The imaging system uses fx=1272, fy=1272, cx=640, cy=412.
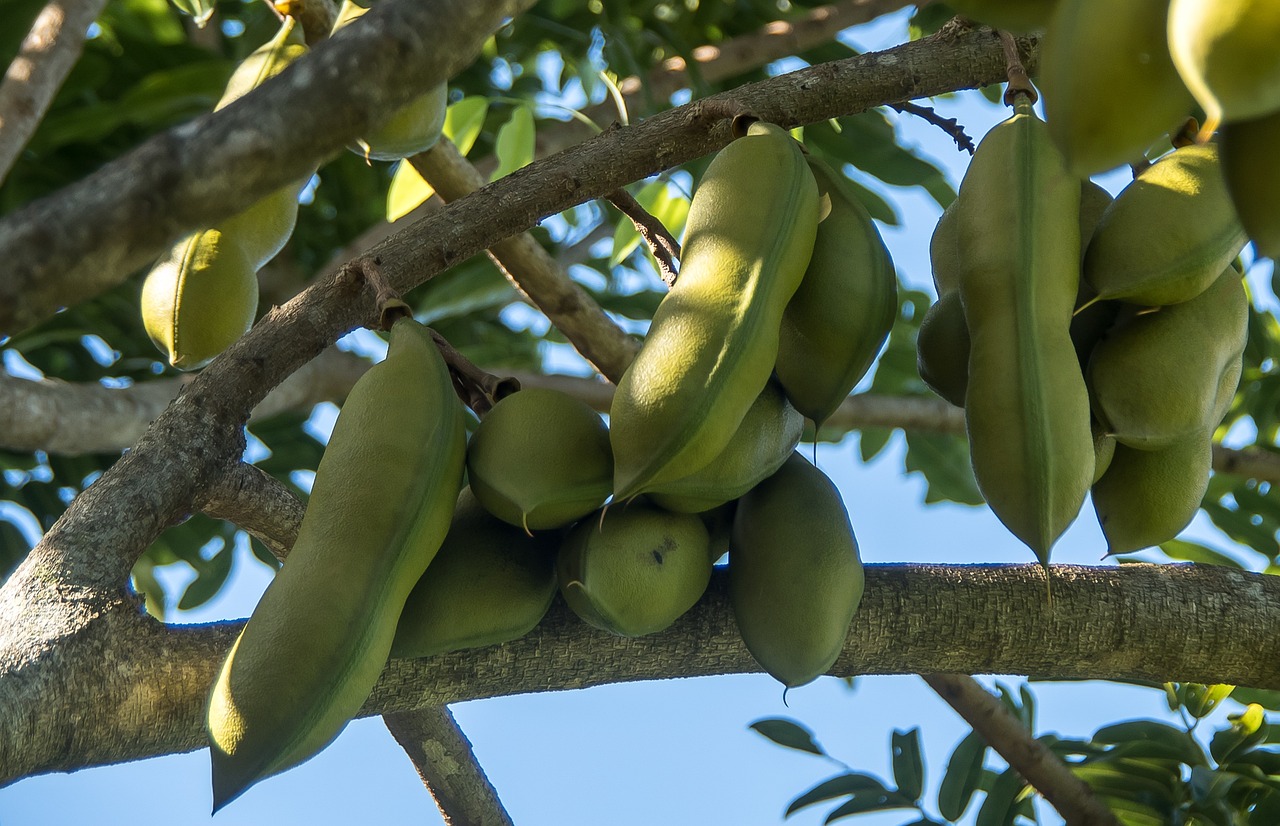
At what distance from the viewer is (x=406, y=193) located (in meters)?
2.29

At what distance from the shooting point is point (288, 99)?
0.47 m

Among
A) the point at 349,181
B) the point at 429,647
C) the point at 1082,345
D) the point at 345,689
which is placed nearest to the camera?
the point at 345,689

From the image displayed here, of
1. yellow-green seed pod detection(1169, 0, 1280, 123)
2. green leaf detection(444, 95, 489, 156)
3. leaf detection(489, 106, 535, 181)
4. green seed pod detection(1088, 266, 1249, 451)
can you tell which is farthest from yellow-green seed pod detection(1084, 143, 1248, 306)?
green leaf detection(444, 95, 489, 156)

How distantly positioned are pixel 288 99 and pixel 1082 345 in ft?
3.01

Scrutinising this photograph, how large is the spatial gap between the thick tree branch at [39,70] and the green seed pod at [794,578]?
1397mm

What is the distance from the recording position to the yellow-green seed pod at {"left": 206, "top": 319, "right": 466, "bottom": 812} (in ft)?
3.18

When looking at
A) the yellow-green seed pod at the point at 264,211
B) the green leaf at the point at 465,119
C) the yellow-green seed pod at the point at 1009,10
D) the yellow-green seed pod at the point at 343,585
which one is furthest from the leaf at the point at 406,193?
the yellow-green seed pod at the point at 1009,10

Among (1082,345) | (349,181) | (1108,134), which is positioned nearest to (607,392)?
(349,181)

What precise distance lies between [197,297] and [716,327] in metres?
0.76

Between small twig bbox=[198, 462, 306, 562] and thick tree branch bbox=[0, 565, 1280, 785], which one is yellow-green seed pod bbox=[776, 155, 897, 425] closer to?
thick tree branch bbox=[0, 565, 1280, 785]

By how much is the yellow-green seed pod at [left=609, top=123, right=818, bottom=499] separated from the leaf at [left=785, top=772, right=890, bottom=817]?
3.07ft

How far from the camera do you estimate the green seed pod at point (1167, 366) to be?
112 centimetres

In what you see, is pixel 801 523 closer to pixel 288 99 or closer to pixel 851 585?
pixel 851 585

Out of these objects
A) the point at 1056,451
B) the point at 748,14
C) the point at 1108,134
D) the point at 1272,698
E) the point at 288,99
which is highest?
the point at 288,99
